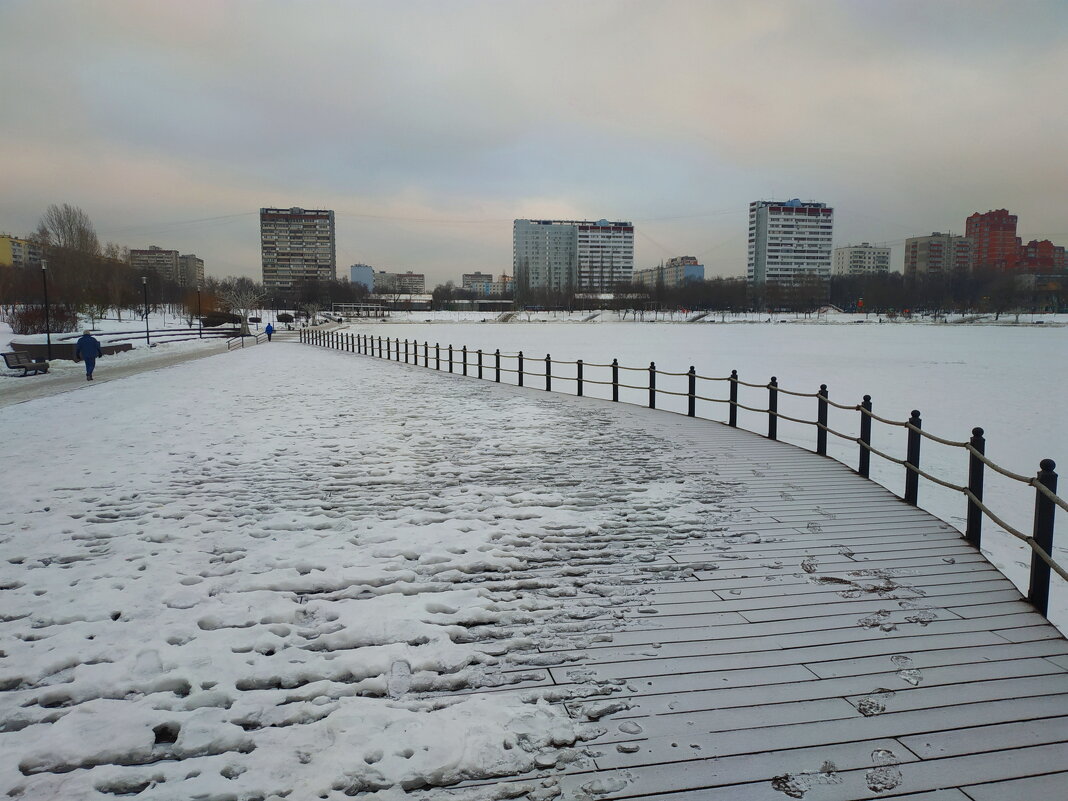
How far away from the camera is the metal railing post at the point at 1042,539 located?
467cm

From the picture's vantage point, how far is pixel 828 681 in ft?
12.0

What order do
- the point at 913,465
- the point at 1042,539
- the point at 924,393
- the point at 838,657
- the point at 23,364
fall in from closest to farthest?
1. the point at 838,657
2. the point at 1042,539
3. the point at 913,465
4. the point at 23,364
5. the point at 924,393

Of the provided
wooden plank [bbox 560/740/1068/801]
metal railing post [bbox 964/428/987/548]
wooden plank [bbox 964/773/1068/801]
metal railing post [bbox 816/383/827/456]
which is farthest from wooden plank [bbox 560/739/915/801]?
metal railing post [bbox 816/383/827/456]

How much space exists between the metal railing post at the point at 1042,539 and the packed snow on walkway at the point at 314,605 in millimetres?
2321

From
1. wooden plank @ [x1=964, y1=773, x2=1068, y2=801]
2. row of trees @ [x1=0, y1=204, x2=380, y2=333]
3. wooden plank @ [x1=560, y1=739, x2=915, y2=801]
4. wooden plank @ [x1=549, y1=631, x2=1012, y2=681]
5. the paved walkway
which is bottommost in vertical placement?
wooden plank @ [x1=964, y1=773, x2=1068, y2=801]

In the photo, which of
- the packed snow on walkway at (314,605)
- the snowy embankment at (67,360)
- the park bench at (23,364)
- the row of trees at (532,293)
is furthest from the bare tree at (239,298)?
the packed snow on walkway at (314,605)

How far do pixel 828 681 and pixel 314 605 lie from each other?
3125mm

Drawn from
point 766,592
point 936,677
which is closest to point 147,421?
point 766,592

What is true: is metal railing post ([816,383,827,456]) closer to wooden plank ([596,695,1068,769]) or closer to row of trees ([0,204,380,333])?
wooden plank ([596,695,1068,769])

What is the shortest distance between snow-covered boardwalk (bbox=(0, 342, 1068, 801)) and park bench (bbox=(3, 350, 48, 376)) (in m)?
18.6

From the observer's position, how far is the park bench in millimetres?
23000

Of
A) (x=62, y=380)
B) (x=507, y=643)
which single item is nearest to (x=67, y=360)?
(x=62, y=380)

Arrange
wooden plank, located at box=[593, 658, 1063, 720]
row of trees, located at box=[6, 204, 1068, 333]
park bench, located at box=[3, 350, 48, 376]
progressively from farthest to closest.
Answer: row of trees, located at box=[6, 204, 1068, 333], park bench, located at box=[3, 350, 48, 376], wooden plank, located at box=[593, 658, 1063, 720]

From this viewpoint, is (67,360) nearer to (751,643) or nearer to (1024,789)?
(751,643)
